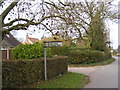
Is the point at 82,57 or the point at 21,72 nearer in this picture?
the point at 21,72

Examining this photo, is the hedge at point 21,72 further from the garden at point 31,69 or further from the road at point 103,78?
the road at point 103,78

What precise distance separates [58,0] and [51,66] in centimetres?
360

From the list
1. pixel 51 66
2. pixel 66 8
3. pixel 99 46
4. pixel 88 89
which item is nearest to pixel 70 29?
pixel 66 8

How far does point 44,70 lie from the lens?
8.60 m

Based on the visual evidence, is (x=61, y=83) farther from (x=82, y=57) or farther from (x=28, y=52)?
(x=82, y=57)

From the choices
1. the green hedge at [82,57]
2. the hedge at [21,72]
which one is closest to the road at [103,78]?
the hedge at [21,72]

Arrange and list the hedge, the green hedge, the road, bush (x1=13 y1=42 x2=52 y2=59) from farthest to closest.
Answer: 1. the green hedge
2. bush (x1=13 y1=42 x2=52 y2=59)
3. the road
4. the hedge

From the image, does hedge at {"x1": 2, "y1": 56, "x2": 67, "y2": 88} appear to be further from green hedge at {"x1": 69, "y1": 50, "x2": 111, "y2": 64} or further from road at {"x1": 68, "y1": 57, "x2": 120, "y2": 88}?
green hedge at {"x1": 69, "y1": 50, "x2": 111, "y2": 64}

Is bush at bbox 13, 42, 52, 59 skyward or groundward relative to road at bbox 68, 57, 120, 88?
skyward

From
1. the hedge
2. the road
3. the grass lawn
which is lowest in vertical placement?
the road

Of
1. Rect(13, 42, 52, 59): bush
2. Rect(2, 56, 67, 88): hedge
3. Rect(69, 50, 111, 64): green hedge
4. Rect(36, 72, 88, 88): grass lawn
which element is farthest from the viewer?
Rect(69, 50, 111, 64): green hedge

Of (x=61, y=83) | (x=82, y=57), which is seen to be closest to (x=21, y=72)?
(x=61, y=83)

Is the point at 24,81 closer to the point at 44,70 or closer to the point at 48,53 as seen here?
the point at 44,70

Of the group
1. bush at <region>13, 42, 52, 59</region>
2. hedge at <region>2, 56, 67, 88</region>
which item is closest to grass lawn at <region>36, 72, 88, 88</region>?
hedge at <region>2, 56, 67, 88</region>
